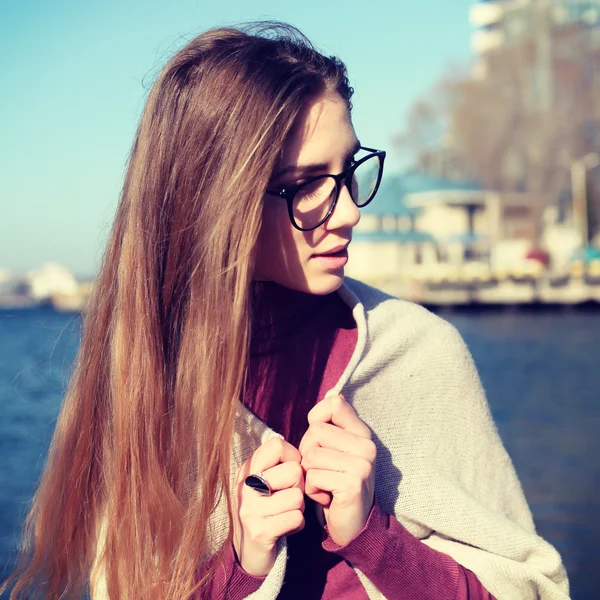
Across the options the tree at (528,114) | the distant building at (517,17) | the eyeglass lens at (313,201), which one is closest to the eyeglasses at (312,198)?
the eyeglass lens at (313,201)

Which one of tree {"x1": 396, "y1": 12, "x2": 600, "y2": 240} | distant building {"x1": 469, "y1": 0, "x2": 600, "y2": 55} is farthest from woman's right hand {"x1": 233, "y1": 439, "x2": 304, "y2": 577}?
distant building {"x1": 469, "y1": 0, "x2": 600, "y2": 55}

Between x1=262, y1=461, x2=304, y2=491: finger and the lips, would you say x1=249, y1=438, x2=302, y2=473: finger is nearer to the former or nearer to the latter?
x1=262, y1=461, x2=304, y2=491: finger

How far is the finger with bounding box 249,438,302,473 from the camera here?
1.27 meters

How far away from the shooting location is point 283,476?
125 centimetres

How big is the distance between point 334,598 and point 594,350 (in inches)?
921

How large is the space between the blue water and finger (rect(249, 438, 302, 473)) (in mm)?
480

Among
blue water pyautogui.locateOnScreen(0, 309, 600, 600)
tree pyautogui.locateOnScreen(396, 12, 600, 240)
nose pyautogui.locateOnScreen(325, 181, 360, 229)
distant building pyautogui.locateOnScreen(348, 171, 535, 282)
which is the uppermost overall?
tree pyautogui.locateOnScreen(396, 12, 600, 240)

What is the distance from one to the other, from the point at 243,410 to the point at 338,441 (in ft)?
0.70

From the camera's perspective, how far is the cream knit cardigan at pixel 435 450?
144cm

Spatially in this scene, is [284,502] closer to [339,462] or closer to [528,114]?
[339,462]

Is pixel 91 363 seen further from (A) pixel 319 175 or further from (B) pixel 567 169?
(B) pixel 567 169

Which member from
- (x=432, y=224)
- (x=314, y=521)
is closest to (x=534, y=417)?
(x=314, y=521)

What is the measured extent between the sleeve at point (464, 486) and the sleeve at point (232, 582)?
0.30 meters

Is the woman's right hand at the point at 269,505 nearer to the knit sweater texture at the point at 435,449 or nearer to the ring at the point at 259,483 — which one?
the ring at the point at 259,483
